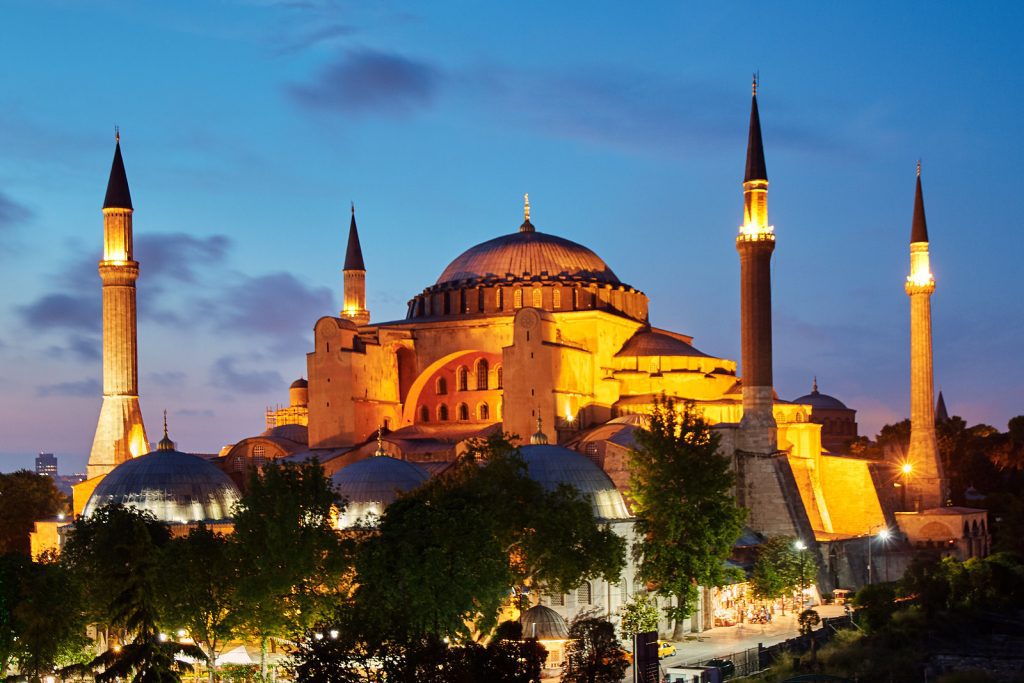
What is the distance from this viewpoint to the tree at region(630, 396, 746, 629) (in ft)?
107

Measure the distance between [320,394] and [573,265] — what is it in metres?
9.71

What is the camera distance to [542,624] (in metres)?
28.6

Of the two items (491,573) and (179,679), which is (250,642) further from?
(491,573)

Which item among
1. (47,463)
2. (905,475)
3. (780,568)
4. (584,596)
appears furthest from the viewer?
(47,463)

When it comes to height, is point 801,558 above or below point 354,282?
below

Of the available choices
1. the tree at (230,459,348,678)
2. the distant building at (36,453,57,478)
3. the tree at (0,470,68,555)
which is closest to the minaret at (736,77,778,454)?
the tree at (230,459,348,678)

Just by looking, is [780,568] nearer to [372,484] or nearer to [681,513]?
[681,513]

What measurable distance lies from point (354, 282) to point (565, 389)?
45.7 feet

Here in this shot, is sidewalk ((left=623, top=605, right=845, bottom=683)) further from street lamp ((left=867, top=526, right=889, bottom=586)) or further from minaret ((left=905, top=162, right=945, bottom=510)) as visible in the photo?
minaret ((left=905, top=162, right=945, bottom=510))

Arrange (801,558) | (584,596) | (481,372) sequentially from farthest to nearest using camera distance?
(481,372) < (801,558) < (584,596)

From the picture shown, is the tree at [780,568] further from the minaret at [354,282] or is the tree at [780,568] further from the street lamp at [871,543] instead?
the minaret at [354,282]

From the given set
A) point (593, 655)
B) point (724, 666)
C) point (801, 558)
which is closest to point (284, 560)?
point (593, 655)

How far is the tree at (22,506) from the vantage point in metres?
47.3

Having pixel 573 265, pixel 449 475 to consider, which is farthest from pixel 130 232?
pixel 449 475
